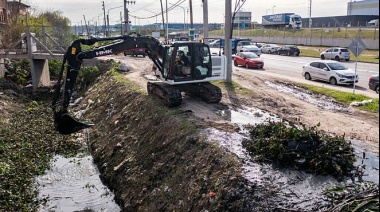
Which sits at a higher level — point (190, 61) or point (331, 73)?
point (190, 61)

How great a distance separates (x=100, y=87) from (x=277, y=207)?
58.6 feet

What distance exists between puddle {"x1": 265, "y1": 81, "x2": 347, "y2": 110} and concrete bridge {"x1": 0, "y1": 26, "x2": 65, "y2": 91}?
49.2 ft

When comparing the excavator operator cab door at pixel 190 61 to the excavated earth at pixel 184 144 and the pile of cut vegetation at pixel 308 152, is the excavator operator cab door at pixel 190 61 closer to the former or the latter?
the excavated earth at pixel 184 144

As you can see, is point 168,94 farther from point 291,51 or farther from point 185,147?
point 291,51

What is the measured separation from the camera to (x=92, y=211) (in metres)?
11.1

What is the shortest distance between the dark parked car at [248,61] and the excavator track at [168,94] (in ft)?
57.4

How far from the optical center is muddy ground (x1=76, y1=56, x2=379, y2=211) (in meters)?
8.00

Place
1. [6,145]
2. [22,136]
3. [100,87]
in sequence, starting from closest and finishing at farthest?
[6,145] < [22,136] < [100,87]

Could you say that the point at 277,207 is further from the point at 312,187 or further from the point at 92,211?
the point at 92,211

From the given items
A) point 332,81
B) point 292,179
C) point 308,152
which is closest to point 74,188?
point 292,179

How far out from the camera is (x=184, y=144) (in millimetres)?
10883

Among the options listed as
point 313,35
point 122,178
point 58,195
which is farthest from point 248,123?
point 313,35

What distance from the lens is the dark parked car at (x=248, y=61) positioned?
104 ft

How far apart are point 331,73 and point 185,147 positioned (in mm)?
15963
